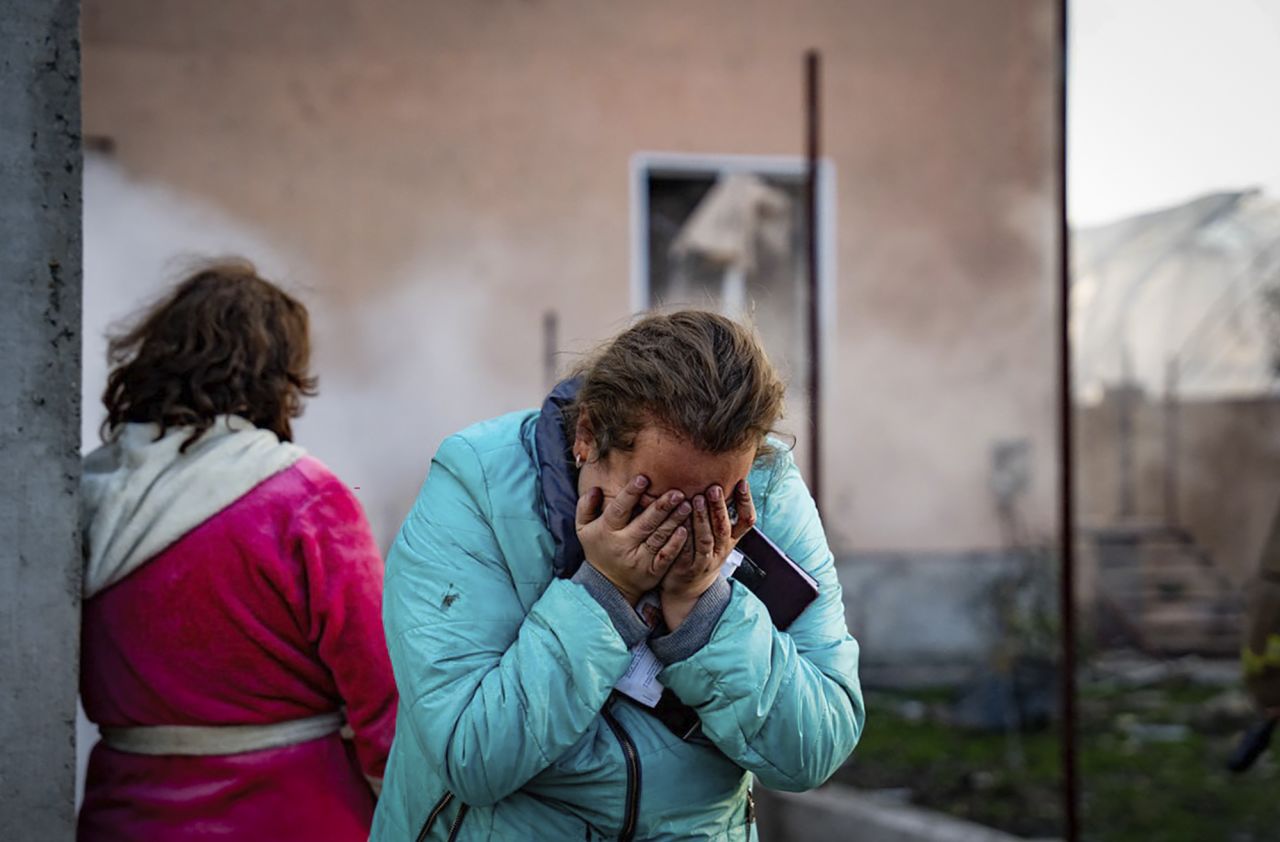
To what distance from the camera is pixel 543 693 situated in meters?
1.79

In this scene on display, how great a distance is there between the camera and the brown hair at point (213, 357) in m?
2.58

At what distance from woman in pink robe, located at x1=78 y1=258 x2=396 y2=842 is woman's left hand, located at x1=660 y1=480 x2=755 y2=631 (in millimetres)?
870

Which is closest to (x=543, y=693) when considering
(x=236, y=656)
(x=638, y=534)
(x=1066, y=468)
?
(x=638, y=534)

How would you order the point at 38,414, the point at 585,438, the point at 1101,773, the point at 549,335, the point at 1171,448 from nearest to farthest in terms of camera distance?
the point at 585,438
the point at 38,414
the point at 1101,773
the point at 549,335
the point at 1171,448

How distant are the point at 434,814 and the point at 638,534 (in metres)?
0.58

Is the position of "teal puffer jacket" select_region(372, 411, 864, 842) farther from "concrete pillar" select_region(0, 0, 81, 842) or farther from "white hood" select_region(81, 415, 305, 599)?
"concrete pillar" select_region(0, 0, 81, 842)

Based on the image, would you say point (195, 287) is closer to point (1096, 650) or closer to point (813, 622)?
point (813, 622)

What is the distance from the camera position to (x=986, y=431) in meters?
9.55

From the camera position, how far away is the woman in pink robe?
2479 mm

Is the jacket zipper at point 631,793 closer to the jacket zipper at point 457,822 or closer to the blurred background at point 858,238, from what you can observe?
the jacket zipper at point 457,822

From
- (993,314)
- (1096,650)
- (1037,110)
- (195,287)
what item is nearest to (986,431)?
(993,314)

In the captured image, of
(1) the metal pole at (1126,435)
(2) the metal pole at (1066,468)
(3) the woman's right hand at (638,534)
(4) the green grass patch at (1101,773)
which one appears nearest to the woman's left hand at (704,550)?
(3) the woman's right hand at (638,534)

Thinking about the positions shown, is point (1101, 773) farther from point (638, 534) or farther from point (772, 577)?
point (638, 534)

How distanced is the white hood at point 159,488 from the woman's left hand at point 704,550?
1.05m
